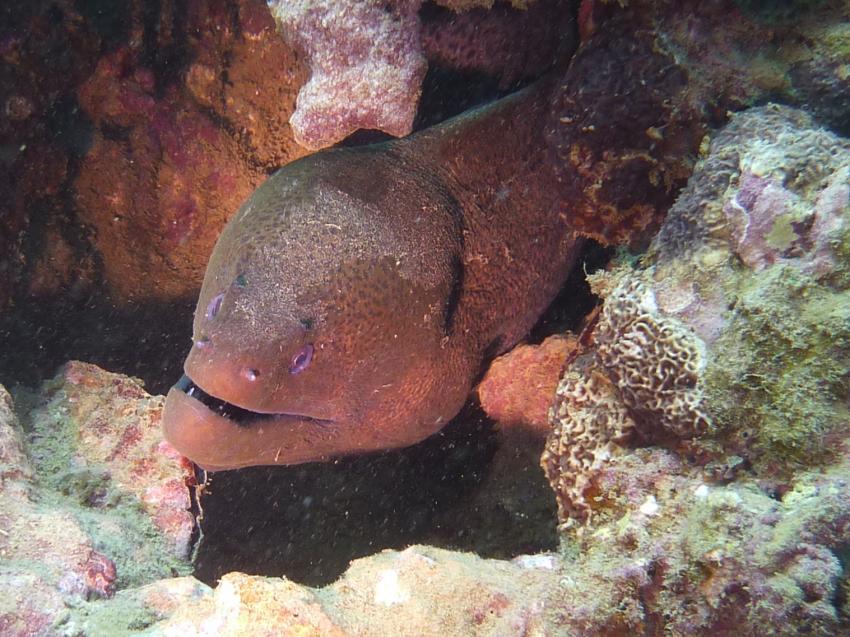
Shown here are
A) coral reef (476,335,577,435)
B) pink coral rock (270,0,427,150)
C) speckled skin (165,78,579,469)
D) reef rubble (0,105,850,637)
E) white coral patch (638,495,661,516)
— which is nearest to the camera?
reef rubble (0,105,850,637)

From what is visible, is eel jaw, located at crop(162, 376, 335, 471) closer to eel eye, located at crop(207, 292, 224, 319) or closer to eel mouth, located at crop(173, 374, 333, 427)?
eel mouth, located at crop(173, 374, 333, 427)

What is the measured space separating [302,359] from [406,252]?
27.1 inches

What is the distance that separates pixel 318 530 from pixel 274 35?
9.83 ft

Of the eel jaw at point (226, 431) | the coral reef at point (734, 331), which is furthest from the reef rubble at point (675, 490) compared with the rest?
the eel jaw at point (226, 431)

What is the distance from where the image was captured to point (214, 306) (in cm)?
249

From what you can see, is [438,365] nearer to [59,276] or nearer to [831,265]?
[831,265]

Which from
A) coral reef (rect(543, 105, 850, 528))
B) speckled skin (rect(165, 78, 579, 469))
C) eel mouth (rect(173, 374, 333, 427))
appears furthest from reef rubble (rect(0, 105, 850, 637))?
speckled skin (rect(165, 78, 579, 469))

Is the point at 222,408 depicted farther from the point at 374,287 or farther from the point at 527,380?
the point at 527,380

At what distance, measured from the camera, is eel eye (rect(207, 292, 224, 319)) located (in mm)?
2461

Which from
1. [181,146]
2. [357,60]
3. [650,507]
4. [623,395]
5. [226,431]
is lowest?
[226,431]

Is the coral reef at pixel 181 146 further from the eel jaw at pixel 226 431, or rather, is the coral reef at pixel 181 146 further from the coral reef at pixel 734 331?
the coral reef at pixel 734 331

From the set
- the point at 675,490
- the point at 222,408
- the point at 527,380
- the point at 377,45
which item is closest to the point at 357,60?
the point at 377,45

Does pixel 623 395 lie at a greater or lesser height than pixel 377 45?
lesser

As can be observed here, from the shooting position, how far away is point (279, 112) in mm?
3822
